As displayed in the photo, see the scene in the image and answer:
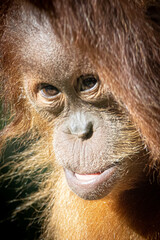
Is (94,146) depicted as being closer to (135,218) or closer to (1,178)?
(135,218)

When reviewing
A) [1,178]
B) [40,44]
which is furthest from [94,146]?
[1,178]

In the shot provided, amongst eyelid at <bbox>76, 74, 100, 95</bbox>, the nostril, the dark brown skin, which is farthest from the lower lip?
eyelid at <bbox>76, 74, 100, 95</bbox>

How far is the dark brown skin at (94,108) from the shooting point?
1.21 m

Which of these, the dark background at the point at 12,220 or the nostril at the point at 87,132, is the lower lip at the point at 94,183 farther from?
the dark background at the point at 12,220

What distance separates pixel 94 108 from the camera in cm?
150

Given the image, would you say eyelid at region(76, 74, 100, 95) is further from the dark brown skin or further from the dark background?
the dark background

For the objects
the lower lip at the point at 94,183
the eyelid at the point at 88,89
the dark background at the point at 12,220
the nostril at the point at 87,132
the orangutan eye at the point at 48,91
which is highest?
the orangutan eye at the point at 48,91

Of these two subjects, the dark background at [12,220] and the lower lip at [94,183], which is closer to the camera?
the lower lip at [94,183]

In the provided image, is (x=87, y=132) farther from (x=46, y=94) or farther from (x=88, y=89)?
(x=46, y=94)

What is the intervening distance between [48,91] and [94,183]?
49cm

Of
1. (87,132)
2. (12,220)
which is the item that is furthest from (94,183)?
(12,220)

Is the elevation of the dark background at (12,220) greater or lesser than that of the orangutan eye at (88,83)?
lesser

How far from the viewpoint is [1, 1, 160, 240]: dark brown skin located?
121 centimetres

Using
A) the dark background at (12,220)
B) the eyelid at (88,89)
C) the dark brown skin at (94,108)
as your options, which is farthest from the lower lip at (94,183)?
the dark background at (12,220)
